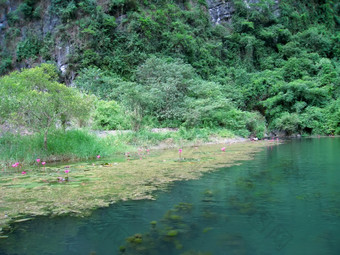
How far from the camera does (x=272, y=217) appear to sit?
472cm

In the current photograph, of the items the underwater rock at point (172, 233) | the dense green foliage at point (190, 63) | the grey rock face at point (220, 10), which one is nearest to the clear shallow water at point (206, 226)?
the underwater rock at point (172, 233)

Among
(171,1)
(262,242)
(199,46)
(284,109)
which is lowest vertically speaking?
(262,242)

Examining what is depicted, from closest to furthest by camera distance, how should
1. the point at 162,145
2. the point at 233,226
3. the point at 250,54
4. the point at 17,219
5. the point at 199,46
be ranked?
the point at 233,226
the point at 17,219
the point at 162,145
the point at 199,46
the point at 250,54

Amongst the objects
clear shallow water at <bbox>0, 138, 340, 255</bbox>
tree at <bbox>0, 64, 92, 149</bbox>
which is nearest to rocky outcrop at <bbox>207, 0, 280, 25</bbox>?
tree at <bbox>0, 64, 92, 149</bbox>

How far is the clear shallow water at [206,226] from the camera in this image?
3734mm

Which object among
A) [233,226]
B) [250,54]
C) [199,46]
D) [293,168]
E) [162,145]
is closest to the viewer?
[233,226]

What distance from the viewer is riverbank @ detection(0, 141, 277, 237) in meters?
5.18

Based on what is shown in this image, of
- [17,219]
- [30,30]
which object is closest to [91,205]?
[17,219]

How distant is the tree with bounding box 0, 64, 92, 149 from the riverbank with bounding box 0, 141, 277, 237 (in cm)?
275

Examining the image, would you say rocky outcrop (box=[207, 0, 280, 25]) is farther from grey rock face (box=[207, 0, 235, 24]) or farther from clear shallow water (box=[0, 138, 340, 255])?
clear shallow water (box=[0, 138, 340, 255])

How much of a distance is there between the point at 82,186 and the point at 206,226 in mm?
3524

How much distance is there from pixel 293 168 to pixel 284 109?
912 inches

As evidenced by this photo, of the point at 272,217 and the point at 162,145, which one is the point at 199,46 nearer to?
the point at 162,145

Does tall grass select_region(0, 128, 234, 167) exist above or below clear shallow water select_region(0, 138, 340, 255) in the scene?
above
